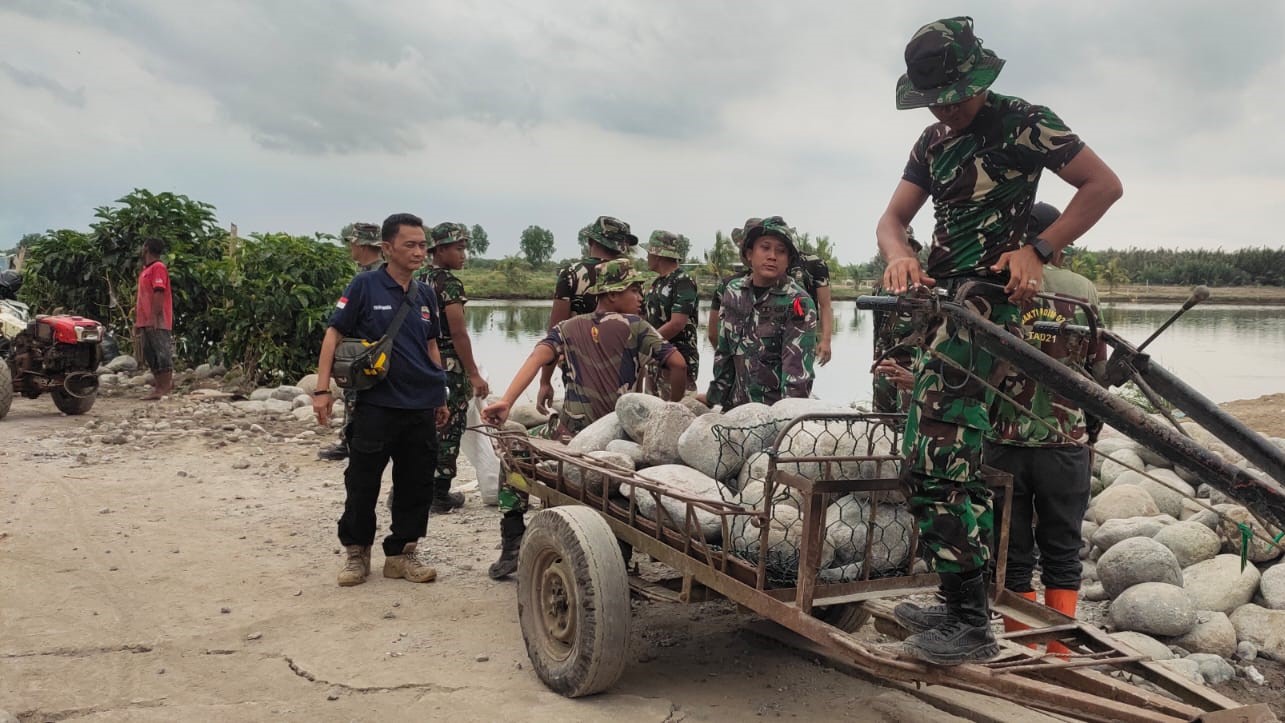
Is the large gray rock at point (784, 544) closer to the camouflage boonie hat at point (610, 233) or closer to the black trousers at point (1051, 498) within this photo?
the black trousers at point (1051, 498)

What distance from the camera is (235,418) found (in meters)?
10.1

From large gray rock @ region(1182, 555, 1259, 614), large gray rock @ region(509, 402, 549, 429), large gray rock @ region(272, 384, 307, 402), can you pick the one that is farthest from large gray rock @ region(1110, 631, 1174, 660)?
large gray rock @ region(272, 384, 307, 402)

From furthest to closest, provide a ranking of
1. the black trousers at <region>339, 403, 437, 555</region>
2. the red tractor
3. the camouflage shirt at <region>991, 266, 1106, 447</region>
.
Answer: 1. the red tractor
2. the black trousers at <region>339, 403, 437, 555</region>
3. the camouflage shirt at <region>991, 266, 1106, 447</region>

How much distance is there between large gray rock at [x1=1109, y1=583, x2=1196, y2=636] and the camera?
4.21 m

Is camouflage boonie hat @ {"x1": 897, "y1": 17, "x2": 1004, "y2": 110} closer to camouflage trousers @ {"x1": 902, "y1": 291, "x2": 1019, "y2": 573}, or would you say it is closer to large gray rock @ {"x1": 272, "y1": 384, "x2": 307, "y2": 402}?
camouflage trousers @ {"x1": 902, "y1": 291, "x2": 1019, "y2": 573}

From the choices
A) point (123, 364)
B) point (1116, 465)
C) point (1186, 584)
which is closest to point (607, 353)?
point (1186, 584)

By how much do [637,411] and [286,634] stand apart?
1885mm

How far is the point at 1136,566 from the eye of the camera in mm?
4527

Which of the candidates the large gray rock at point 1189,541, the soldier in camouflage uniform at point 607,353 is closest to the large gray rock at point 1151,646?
the large gray rock at point 1189,541

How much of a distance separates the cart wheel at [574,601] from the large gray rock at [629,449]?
0.51 m

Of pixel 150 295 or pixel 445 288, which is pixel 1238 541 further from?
pixel 150 295

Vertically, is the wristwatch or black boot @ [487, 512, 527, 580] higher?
the wristwatch

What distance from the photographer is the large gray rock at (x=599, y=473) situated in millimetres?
3822

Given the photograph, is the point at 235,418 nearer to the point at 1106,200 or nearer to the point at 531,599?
the point at 531,599
